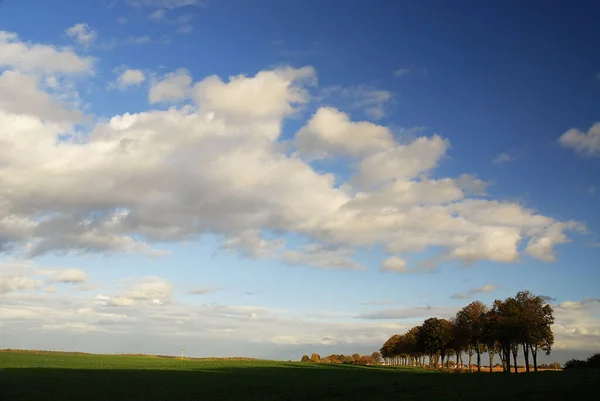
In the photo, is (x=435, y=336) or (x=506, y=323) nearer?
(x=506, y=323)

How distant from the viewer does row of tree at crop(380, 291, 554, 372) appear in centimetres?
10569

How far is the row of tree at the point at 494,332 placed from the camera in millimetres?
105688

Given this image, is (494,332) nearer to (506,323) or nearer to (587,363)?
(506,323)

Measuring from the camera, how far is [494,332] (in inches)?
4336

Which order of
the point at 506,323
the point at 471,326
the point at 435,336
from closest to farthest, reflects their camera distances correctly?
the point at 506,323
the point at 471,326
the point at 435,336

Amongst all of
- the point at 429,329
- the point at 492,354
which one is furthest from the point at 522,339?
the point at 429,329

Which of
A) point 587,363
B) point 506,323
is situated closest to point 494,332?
point 506,323

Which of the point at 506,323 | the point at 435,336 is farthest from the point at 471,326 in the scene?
the point at 506,323

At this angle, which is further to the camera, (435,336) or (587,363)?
(435,336)

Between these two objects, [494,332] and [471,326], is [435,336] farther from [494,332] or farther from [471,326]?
[494,332]

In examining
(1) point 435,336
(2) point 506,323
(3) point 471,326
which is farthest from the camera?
(1) point 435,336

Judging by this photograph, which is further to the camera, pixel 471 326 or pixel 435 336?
pixel 435 336

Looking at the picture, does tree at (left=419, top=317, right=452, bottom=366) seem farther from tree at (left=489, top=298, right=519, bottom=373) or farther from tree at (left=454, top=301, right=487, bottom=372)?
tree at (left=489, top=298, right=519, bottom=373)

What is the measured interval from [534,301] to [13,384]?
103 m
